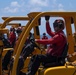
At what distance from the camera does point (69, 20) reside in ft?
24.7

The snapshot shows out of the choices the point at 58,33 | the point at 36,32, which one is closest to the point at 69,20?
the point at 58,33

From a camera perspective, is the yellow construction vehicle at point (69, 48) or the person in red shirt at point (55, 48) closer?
the yellow construction vehicle at point (69, 48)

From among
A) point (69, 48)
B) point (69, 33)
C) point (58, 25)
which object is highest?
point (58, 25)

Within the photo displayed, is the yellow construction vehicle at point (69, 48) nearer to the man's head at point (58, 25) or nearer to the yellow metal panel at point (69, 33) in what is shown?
the yellow metal panel at point (69, 33)

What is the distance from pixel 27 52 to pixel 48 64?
127 cm

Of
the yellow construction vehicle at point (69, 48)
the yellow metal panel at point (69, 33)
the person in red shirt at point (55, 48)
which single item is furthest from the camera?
the yellow metal panel at point (69, 33)

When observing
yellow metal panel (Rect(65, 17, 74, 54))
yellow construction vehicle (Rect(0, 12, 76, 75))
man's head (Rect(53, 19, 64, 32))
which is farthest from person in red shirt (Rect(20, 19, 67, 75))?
yellow metal panel (Rect(65, 17, 74, 54))

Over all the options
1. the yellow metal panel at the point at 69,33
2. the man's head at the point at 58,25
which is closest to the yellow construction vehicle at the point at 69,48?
the yellow metal panel at the point at 69,33

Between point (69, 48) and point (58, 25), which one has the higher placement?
point (58, 25)

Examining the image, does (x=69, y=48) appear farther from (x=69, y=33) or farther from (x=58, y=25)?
(x=58, y=25)

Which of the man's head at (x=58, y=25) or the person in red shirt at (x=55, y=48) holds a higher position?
the man's head at (x=58, y=25)

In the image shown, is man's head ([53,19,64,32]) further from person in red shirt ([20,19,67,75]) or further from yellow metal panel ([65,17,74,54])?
yellow metal panel ([65,17,74,54])

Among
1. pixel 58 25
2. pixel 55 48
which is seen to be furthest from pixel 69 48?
pixel 58 25

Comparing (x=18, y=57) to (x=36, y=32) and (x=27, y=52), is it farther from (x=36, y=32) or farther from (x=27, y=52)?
(x=36, y=32)
